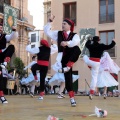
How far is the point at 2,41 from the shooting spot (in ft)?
23.9

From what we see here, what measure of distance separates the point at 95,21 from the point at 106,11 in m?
1.23

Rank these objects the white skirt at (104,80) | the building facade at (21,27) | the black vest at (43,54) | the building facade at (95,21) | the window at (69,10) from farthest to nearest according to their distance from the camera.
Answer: the building facade at (21,27) < the window at (69,10) < the building facade at (95,21) < the white skirt at (104,80) < the black vest at (43,54)

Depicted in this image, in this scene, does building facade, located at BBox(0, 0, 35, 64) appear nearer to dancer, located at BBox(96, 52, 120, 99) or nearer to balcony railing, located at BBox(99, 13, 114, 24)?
balcony railing, located at BBox(99, 13, 114, 24)

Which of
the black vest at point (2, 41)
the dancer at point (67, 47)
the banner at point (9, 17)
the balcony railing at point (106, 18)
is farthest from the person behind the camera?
the banner at point (9, 17)

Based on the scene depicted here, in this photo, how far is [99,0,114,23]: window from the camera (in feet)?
85.6

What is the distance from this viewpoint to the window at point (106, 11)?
85.6 ft

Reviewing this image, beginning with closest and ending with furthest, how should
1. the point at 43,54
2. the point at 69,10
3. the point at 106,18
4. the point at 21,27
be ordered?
the point at 43,54 < the point at 106,18 < the point at 69,10 < the point at 21,27

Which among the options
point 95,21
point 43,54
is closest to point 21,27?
point 95,21

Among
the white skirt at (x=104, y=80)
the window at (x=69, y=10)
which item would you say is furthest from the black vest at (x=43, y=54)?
the window at (x=69, y=10)

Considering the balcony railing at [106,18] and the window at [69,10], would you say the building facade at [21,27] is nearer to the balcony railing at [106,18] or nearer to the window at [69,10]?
the window at [69,10]

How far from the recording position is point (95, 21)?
2644cm

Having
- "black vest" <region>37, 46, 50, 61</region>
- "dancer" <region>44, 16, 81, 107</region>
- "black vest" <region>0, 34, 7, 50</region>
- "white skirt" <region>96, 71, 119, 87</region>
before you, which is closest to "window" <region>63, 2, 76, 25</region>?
"white skirt" <region>96, 71, 119, 87</region>

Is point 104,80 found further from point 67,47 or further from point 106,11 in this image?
point 106,11

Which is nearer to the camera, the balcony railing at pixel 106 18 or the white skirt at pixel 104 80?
the white skirt at pixel 104 80
